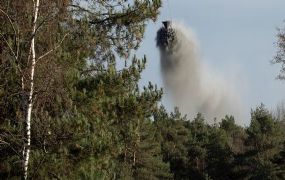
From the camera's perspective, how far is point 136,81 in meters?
16.8

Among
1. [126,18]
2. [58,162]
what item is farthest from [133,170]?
→ [58,162]

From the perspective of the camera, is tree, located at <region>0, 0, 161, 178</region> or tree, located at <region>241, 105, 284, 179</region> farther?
tree, located at <region>241, 105, 284, 179</region>

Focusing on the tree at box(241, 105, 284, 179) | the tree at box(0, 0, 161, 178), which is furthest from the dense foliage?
the tree at box(241, 105, 284, 179)

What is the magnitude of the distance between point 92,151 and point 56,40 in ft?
9.54

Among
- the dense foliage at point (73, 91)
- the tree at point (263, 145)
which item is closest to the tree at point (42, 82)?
the dense foliage at point (73, 91)

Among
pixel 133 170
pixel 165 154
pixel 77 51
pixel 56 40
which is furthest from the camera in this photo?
pixel 165 154

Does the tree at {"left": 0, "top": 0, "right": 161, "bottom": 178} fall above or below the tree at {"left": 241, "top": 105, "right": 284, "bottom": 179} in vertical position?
below

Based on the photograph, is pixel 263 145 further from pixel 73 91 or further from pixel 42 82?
pixel 42 82

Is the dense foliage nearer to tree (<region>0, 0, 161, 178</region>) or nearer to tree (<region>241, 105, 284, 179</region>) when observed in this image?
tree (<region>0, 0, 161, 178</region>)

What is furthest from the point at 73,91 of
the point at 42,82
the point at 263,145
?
the point at 263,145

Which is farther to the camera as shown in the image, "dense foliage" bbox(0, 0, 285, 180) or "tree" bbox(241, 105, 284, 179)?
"tree" bbox(241, 105, 284, 179)

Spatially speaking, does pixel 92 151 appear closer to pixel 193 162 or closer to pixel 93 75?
pixel 93 75

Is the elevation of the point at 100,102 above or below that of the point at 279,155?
below

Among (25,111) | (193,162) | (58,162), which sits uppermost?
(193,162)
